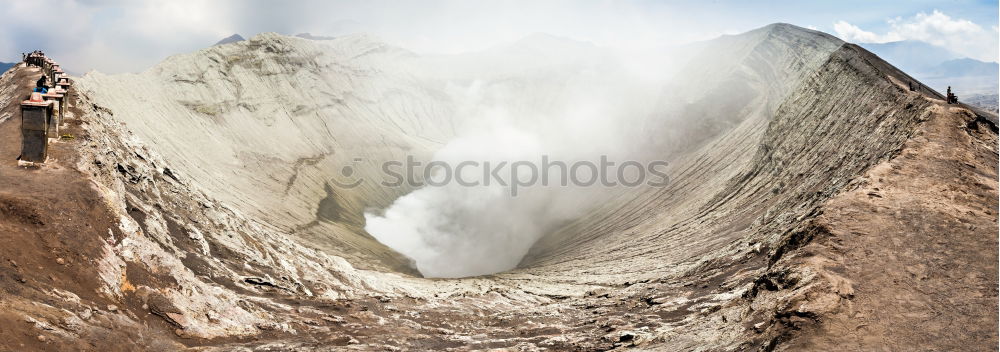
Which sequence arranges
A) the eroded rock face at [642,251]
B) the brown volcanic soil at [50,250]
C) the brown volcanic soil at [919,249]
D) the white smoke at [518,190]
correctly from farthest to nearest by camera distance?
the white smoke at [518,190]
the eroded rock face at [642,251]
the brown volcanic soil at [919,249]
the brown volcanic soil at [50,250]

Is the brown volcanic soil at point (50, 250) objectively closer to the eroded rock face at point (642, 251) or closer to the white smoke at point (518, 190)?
the eroded rock face at point (642, 251)

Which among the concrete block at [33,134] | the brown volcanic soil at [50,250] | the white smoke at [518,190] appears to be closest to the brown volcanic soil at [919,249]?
the brown volcanic soil at [50,250]

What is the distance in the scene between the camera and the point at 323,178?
3457 inches

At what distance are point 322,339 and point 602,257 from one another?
30017mm

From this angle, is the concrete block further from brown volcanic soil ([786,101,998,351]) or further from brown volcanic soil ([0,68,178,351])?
brown volcanic soil ([786,101,998,351])

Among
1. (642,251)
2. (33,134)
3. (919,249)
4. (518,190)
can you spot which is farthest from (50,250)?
(518,190)

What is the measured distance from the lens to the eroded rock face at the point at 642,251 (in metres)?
15.9

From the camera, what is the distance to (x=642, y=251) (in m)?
43.3

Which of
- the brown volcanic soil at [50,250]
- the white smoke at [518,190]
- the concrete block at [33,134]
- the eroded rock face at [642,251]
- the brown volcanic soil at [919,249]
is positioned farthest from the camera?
the white smoke at [518,190]

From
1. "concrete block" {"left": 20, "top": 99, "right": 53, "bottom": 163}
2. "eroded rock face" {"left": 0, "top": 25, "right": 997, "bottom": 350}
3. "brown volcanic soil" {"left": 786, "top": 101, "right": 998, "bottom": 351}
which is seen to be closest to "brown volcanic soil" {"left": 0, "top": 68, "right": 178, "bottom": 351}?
"eroded rock face" {"left": 0, "top": 25, "right": 997, "bottom": 350}

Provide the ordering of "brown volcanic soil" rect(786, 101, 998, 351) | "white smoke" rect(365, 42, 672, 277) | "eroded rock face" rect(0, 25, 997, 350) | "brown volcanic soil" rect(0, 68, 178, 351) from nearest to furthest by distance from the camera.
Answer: "brown volcanic soil" rect(0, 68, 178, 351) < "brown volcanic soil" rect(786, 101, 998, 351) < "eroded rock face" rect(0, 25, 997, 350) < "white smoke" rect(365, 42, 672, 277)

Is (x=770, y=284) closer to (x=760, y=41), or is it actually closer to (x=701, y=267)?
(x=701, y=267)

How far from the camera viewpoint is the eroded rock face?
52.3 feet

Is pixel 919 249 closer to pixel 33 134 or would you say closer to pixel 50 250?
pixel 50 250
